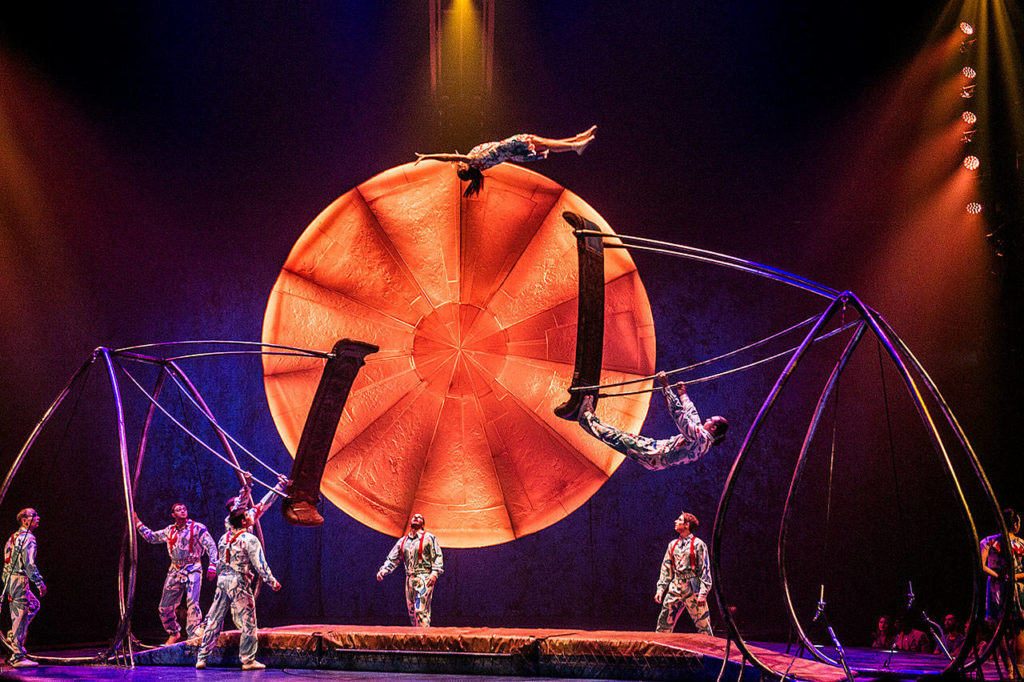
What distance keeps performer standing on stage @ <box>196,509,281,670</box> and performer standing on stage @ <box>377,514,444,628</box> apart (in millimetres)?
2551

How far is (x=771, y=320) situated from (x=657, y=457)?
5607 mm

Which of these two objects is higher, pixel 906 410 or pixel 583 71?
pixel 583 71

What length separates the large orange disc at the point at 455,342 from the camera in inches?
435

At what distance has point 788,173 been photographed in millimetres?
12258

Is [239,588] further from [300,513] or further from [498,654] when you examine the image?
[498,654]

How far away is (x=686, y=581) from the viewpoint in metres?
10.2

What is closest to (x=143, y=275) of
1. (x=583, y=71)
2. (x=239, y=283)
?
(x=239, y=283)

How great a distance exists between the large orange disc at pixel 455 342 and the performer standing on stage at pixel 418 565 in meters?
0.30

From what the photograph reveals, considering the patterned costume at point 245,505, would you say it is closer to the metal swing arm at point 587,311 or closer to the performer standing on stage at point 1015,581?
the metal swing arm at point 587,311

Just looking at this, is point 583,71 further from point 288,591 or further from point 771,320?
point 288,591

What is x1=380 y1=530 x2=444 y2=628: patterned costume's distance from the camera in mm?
→ 10938

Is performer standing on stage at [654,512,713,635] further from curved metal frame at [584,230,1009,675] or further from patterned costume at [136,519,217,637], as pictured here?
patterned costume at [136,519,217,637]

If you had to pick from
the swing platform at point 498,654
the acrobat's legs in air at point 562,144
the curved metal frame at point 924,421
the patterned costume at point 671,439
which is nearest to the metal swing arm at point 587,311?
the patterned costume at point 671,439

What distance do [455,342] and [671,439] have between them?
4549 millimetres
